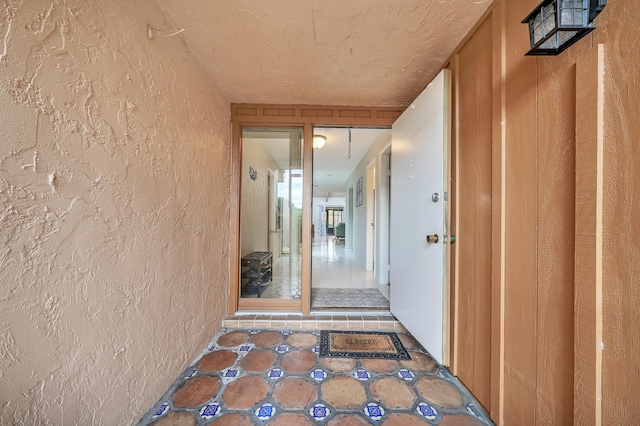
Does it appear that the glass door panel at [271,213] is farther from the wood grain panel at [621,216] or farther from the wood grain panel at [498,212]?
the wood grain panel at [621,216]

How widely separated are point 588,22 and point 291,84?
5.55 feet

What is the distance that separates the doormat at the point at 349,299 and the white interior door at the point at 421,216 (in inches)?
13.4

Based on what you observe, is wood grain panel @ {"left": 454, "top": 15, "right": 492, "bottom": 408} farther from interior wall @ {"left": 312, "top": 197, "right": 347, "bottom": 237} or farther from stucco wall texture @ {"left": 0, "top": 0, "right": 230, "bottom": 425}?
interior wall @ {"left": 312, "top": 197, "right": 347, "bottom": 237}

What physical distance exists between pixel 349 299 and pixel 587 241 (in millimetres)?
2160

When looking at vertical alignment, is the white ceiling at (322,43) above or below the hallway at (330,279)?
above

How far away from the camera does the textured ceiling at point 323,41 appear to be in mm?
1212

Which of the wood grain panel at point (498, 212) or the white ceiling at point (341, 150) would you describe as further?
the white ceiling at point (341, 150)

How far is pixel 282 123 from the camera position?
229 centimetres

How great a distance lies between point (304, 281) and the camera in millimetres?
2264

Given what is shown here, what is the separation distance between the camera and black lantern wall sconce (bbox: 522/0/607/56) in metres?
0.71

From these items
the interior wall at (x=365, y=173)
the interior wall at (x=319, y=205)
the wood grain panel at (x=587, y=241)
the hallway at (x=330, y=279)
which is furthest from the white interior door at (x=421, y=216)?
the interior wall at (x=319, y=205)

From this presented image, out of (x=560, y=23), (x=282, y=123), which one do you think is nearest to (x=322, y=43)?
(x=282, y=123)

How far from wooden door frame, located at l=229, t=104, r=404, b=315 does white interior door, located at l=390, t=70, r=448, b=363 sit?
13.8 inches

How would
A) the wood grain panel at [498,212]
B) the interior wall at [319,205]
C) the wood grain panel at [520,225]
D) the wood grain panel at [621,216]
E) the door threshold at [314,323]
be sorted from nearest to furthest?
the wood grain panel at [621,216], the wood grain panel at [520,225], the wood grain panel at [498,212], the door threshold at [314,323], the interior wall at [319,205]
